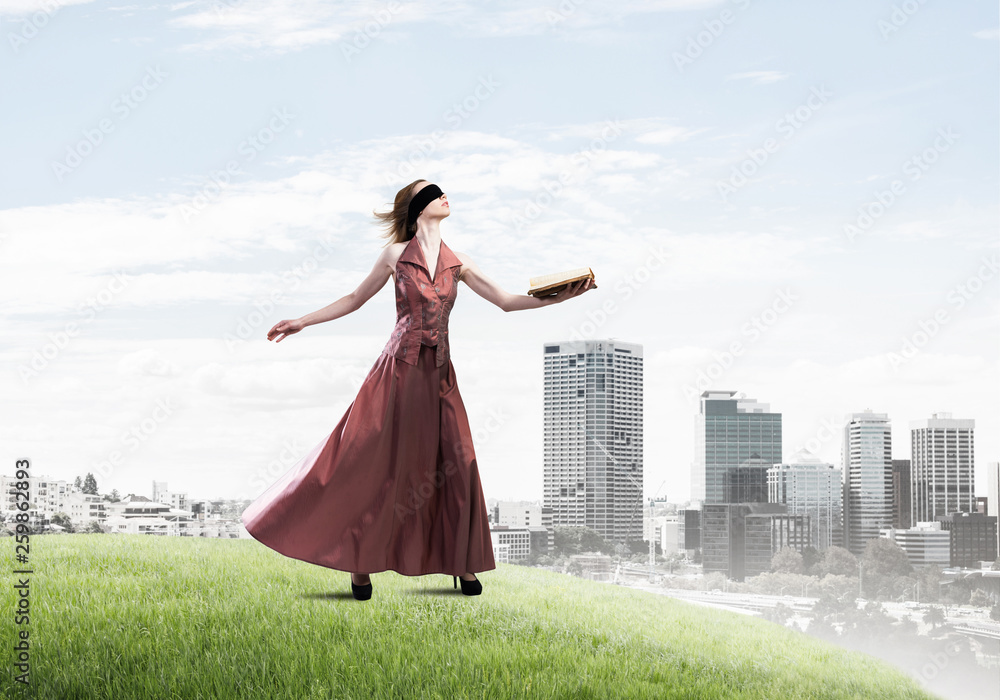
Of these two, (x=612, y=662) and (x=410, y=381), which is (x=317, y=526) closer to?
(x=410, y=381)

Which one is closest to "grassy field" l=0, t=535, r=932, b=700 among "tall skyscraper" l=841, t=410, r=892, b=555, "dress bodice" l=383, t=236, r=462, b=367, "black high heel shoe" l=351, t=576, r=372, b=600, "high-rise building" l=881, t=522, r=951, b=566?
"black high heel shoe" l=351, t=576, r=372, b=600

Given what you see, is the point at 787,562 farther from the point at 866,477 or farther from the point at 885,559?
the point at 866,477

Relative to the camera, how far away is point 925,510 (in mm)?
27484

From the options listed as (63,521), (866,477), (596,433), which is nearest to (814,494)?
(866,477)

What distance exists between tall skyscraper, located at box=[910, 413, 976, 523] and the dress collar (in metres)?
26.5

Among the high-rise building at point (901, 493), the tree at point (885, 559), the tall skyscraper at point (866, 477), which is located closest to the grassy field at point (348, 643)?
the tree at point (885, 559)

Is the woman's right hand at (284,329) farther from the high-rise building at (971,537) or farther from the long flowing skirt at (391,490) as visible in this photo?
the high-rise building at (971,537)

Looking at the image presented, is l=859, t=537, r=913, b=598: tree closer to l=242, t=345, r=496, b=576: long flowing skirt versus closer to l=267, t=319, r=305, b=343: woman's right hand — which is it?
l=242, t=345, r=496, b=576: long flowing skirt

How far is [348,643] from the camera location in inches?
194

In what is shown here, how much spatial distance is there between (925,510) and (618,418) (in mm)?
12653

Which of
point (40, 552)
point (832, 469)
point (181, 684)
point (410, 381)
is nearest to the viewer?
point (181, 684)

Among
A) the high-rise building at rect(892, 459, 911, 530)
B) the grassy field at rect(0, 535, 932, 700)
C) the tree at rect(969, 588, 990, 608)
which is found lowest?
the tree at rect(969, 588, 990, 608)

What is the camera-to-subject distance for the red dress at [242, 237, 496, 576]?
5.57 m

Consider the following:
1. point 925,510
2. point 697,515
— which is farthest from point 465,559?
point 925,510
